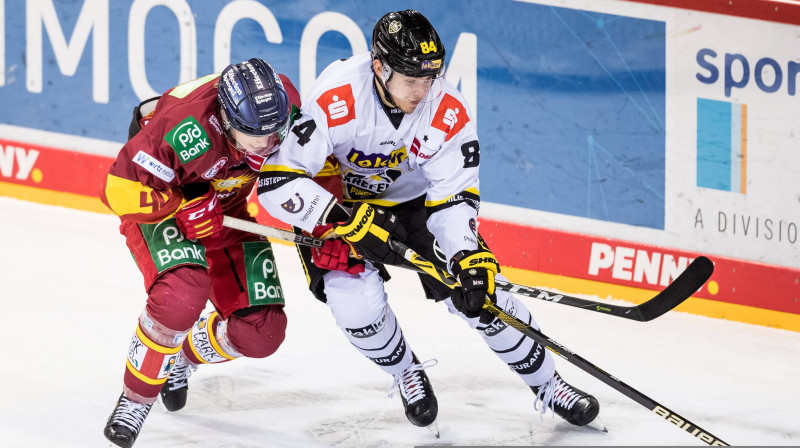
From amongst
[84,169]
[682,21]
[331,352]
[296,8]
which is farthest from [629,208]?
[84,169]

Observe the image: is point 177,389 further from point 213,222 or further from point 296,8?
point 296,8

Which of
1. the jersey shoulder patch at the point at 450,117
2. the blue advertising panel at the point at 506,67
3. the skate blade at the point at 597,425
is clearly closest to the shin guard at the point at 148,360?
the jersey shoulder patch at the point at 450,117

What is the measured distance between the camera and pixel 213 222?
427 centimetres

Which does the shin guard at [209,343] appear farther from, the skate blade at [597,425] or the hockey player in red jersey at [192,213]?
the skate blade at [597,425]

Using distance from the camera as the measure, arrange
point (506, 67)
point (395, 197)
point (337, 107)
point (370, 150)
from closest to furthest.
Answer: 1. point (337, 107)
2. point (370, 150)
3. point (395, 197)
4. point (506, 67)

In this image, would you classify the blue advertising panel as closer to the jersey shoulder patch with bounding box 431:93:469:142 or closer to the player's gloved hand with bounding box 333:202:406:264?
the jersey shoulder patch with bounding box 431:93:469:142

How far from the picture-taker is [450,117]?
427 cm

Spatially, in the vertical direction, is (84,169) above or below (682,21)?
below

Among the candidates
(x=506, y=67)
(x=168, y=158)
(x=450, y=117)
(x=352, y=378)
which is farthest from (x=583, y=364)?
(x=506, y=67)

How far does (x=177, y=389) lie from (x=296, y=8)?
8.30 ft

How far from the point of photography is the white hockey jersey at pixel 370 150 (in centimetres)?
418

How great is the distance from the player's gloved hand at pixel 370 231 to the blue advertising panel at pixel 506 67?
1862 millimetres

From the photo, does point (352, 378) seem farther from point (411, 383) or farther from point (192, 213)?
point (192, 213)

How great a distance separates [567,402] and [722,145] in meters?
1.69
